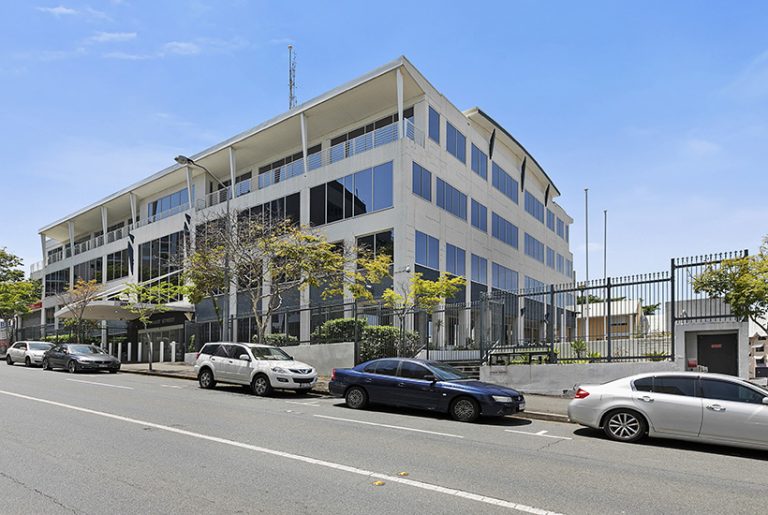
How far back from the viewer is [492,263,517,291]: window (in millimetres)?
35094

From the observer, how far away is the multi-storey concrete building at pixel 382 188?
88.6 ft

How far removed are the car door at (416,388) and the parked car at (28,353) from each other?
24.5 metres

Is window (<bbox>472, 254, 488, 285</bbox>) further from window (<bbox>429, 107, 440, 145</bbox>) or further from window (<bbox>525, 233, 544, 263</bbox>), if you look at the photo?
window (<bbox>525, 233, 544, 263</bbox>)

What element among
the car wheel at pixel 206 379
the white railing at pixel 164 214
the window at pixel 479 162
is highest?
the window at pixel 479 162

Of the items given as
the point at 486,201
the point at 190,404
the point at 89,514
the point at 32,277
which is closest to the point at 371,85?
the point at 486,201

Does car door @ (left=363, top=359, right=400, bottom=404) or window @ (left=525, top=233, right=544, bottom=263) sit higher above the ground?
window @ (left=525, top=233, right=544, bottom=263)

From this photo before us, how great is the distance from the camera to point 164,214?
42844 mm

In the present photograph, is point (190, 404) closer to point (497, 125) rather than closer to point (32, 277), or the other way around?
point (497, 125)

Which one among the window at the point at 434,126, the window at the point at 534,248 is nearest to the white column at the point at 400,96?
the window at the point at 434,126

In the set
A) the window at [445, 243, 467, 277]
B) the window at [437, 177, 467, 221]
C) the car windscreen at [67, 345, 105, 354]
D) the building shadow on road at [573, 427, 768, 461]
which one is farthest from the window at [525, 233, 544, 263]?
the building shadow on road at [573, 427, 768, 461]

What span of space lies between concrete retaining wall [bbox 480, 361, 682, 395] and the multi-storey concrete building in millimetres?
8489

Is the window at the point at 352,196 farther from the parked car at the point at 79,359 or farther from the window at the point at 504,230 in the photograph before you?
the parked car at the point at 79,359

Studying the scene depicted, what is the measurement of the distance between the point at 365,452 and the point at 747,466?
5417 mm

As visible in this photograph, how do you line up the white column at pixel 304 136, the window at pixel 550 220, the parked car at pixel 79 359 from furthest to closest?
the window at pixel 550 220 < the white column at pixel 304 136 < the parked car at pixel 79 359
